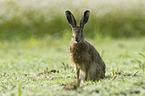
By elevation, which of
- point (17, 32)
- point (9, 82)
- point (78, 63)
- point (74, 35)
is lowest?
point (9, 82)

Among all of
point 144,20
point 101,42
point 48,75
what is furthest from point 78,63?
point 144,20

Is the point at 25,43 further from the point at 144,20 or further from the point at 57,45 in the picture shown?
the point at 144,20

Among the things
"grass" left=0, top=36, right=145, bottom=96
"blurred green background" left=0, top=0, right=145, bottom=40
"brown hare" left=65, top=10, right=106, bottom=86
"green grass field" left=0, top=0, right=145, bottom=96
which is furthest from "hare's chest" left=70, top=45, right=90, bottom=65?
"blurred green background" left=0, top=0, right=145, bottom=40

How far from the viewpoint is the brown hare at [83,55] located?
287 centimetres

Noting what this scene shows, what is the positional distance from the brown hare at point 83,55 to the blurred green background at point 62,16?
5156 mm

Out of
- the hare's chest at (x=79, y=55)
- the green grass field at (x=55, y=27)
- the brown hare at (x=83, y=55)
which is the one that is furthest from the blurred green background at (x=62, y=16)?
the hare's chest at (x=79, y=55)

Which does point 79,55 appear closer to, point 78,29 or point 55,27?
point 78,29

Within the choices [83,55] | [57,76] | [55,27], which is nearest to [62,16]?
[55,27]

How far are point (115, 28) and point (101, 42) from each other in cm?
227

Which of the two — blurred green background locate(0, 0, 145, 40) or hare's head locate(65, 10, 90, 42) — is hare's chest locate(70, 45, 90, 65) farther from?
blurred green background locate(0, 0, 145, 40)

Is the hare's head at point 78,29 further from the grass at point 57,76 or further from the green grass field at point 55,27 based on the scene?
the green grass field at point 55,27

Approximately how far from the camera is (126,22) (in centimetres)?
968

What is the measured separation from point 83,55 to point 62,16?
21.1 feet

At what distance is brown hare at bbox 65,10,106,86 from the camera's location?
2.87m
